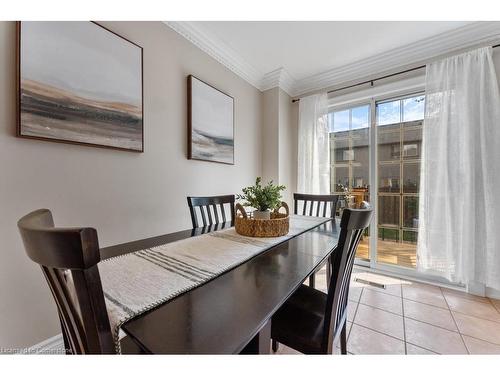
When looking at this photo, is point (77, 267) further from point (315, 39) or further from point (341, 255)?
point (315, 39)

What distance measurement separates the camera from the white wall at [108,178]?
1092 mm

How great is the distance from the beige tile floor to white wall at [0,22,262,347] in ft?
4.63

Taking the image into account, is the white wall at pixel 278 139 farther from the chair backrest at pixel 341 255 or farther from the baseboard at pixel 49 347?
the baseboard at pixel 49 347

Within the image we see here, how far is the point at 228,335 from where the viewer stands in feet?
1.53

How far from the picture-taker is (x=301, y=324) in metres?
0.97

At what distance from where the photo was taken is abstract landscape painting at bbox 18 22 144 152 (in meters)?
1.13

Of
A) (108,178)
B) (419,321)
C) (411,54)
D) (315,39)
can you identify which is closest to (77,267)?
(108,178)

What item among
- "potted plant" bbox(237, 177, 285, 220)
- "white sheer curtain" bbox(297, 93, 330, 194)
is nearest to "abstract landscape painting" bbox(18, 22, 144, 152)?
"potted plant" bbox(237, 177, 285, 220)

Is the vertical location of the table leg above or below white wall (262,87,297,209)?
below

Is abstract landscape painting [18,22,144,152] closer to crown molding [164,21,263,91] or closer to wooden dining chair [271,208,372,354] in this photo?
crown molding [164,21,263,91]

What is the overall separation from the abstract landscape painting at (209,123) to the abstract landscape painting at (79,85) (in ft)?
1.64

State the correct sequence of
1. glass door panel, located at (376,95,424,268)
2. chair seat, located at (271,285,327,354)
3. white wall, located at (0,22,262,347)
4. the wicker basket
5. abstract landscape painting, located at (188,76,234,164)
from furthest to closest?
glass door panel, located at (376,95,424,268), abstract landscape painting, located at (188,76,234,164), the wicker basket, white wall, located at (0,22,262,347), chair seat, located at (271,285,327,354)
